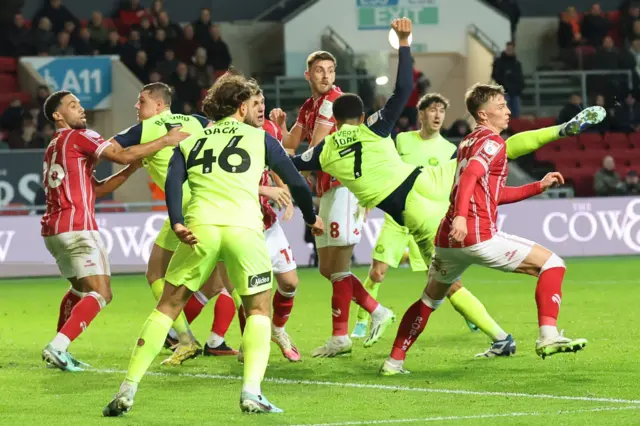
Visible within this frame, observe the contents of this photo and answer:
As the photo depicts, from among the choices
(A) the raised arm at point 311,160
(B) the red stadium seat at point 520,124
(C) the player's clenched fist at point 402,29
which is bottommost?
(A) the raised arm at point 311,160

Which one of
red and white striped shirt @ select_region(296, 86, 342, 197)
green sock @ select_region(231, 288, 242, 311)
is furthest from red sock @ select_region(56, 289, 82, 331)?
red and white striped shirt @ select_region(296, 86, 342, 197)

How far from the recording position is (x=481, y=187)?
8734 millimetres

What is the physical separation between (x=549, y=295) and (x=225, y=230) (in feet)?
7.87

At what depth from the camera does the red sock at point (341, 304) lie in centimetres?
1034

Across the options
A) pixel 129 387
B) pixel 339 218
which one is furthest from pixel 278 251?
pixel 129 387

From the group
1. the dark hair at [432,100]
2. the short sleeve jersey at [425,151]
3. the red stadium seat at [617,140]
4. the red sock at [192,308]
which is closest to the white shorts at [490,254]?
the red sock at [192,308]

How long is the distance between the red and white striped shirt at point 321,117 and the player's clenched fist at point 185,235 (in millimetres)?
3180

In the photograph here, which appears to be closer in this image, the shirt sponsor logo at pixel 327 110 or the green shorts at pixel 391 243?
the shirt sponsor logo at pixel 327 110

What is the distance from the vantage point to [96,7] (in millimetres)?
28391

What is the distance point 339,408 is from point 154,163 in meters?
3.44

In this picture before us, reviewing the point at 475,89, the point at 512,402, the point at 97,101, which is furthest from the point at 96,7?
the point at 512,402

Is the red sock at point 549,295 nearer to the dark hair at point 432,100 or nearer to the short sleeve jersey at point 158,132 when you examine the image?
the short sleeve jersey at point 158,132

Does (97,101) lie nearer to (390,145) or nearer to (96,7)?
(96,7)

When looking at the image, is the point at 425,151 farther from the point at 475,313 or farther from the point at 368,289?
the point at 475,313
